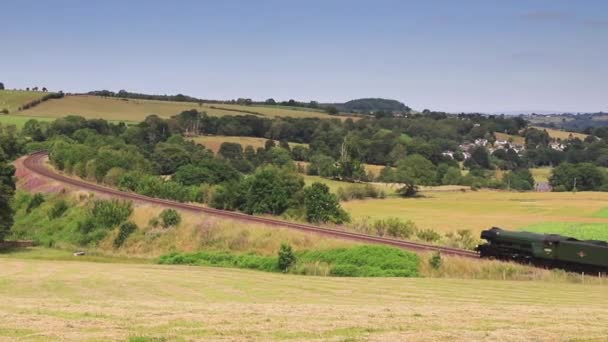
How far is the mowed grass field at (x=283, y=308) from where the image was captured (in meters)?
17.1

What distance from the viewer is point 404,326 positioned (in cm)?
1862

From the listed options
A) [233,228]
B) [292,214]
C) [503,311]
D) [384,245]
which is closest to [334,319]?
[503,311]

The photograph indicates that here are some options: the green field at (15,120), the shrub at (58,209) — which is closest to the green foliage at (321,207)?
the shrub at (58,209)

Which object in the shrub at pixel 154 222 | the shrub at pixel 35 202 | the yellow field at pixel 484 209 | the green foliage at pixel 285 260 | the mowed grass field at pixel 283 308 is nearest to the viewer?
the mowed grass field at pixel 283 308

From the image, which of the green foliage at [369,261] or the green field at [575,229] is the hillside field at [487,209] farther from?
the green foliage at [369,261]

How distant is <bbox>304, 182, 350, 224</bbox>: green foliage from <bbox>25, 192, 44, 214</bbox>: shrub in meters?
34.5

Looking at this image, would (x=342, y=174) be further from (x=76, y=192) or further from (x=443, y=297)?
(x=443, y=297)

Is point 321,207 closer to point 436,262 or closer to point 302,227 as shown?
point 302,227

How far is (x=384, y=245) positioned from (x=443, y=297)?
17.3 m

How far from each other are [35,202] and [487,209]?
7119cm

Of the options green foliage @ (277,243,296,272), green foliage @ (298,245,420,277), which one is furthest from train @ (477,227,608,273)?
green foliage @ (277,243,296,272)

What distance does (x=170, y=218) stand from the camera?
59375 mm

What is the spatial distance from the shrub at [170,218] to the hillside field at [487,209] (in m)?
32.7

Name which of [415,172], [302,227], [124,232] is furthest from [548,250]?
[415,172]
